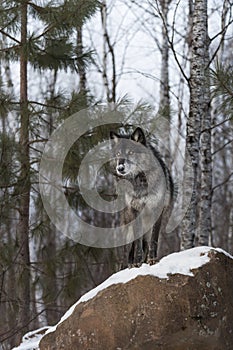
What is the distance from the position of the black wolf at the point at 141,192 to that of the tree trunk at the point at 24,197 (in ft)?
9.95

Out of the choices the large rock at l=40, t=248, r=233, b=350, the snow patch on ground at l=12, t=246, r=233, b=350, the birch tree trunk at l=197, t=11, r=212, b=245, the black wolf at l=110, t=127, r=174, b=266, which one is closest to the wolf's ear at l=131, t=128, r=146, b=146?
the black wolf at l=110, t=127, r=174, b=266

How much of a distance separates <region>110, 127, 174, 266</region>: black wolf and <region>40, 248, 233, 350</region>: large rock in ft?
3.06

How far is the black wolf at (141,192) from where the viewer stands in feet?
22.4

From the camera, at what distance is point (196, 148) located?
9.18 m

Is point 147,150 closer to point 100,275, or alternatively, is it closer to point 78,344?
point 78,344

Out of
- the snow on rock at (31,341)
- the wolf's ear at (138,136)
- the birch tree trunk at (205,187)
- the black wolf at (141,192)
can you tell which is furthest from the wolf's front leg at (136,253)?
the birch tree trunk at (205,187)

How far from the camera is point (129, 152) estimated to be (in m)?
6.78

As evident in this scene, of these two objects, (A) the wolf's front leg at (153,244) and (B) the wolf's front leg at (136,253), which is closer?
(A) the wolf's front leg at (153,244)

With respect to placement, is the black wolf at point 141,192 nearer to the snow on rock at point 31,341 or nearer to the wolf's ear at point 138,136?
the wolf's ear at point 138,136

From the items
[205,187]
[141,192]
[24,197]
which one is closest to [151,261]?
[141,192]

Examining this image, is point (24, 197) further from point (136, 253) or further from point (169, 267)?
point (169, 267)

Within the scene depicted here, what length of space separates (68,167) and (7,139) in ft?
3.58

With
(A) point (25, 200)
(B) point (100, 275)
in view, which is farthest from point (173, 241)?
Answer: (A) point (25, 200)

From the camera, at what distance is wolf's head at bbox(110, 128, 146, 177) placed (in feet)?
21.9
